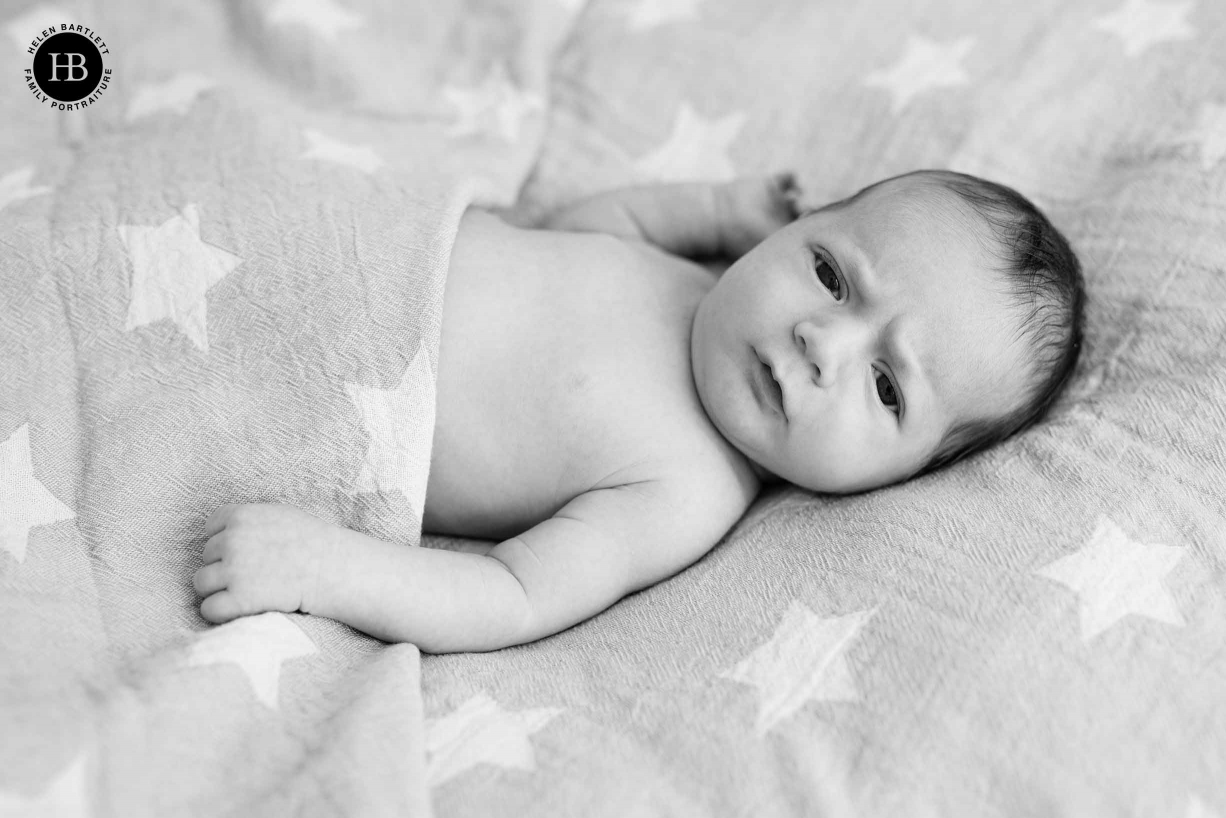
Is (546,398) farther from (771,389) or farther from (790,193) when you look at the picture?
(790,193)

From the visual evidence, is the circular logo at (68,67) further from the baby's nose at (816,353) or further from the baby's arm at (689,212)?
the baby's nose at (816,353)

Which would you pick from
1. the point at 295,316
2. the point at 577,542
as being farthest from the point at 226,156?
the point at 577,542

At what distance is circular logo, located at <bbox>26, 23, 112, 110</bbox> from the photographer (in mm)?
1533

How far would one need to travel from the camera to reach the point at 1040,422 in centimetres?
129

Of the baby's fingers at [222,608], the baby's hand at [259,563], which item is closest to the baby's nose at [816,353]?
the baby's hand at [259,563]

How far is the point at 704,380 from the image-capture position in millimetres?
1288

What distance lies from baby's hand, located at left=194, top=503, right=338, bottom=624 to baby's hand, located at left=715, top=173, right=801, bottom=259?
2.60 feet

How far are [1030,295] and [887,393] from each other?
0.65 feet

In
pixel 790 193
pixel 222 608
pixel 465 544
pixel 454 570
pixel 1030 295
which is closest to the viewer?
→ pixel 222 608

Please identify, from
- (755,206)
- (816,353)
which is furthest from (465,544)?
(755,206)

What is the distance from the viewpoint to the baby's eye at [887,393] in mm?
1229

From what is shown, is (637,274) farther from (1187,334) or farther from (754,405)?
(1187,334)

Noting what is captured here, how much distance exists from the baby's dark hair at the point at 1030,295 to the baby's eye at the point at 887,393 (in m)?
0.08

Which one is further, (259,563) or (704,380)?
(704,380)
